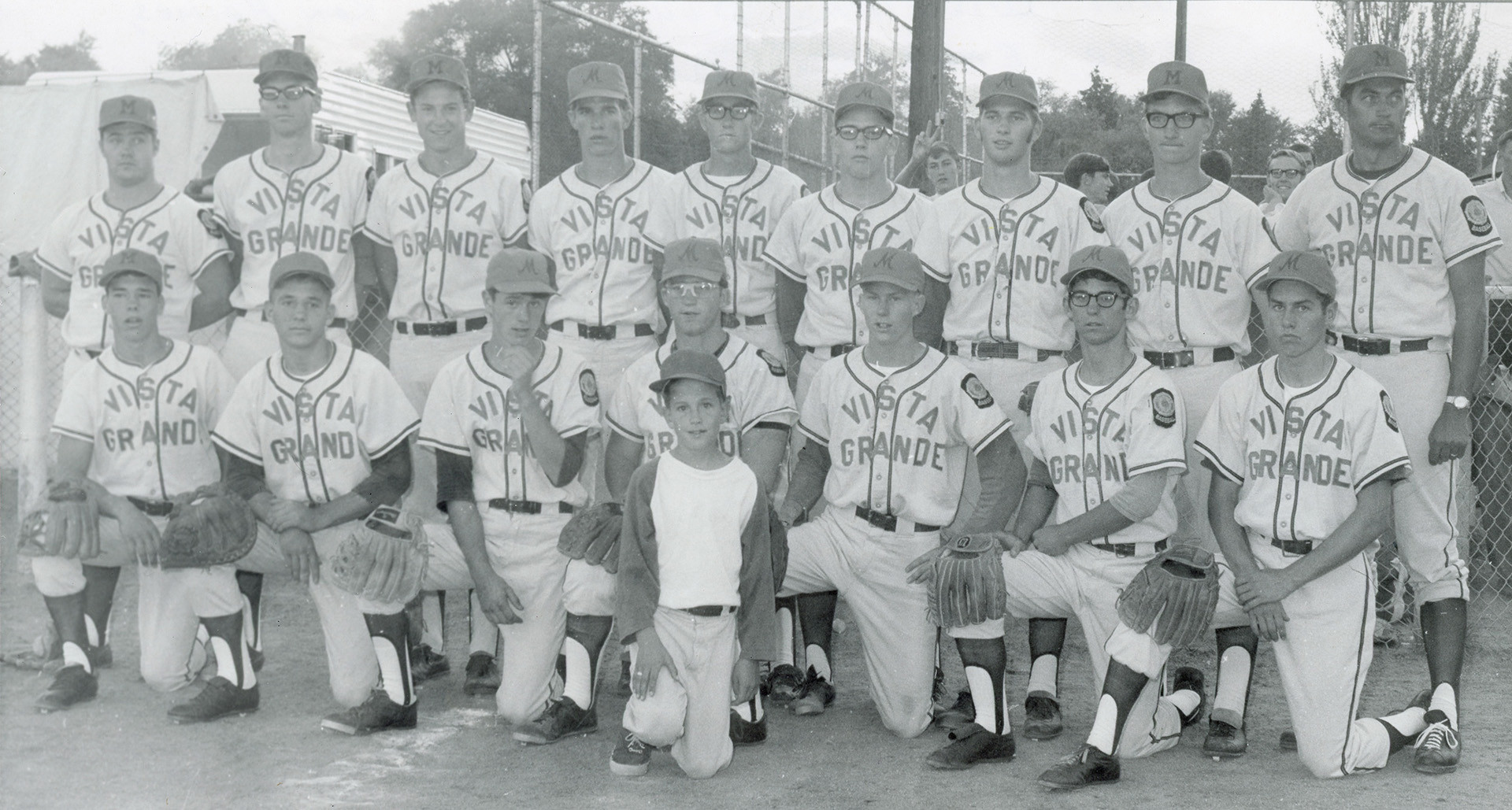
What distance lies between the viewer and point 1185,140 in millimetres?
4996

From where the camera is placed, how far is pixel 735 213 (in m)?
5.55

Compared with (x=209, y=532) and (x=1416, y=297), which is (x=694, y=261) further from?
(x=1416, y=297)

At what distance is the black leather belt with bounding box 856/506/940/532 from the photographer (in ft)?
15.6

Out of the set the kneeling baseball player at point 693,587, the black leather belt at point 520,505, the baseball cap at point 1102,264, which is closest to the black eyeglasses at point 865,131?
the baseball cap at point 1102,264

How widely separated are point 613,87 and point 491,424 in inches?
61.4

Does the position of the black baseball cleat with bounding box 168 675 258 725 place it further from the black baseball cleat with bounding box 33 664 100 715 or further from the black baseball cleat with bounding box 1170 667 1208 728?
the black baseball cleat with bounding box 1170 667 1208 728

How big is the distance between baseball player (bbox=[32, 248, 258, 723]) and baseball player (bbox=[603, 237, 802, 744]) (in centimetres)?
150

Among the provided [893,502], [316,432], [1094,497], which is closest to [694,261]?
[893,502]

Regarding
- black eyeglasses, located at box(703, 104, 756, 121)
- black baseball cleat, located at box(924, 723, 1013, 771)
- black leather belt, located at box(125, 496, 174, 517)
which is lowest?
black baseball cleat, located at box(924, 723, 1013, 771)

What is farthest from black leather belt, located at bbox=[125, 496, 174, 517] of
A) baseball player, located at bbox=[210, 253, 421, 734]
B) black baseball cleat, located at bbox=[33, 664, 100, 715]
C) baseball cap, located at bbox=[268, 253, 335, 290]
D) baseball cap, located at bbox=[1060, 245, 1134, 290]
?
baseball cap, located at bbox=[1060, 245, 1134, 290]

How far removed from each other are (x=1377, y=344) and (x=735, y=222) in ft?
8.12

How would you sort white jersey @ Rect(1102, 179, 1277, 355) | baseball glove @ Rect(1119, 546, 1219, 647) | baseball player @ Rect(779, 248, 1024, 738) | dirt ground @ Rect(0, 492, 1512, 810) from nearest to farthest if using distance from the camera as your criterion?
1. dirt ground @ Rect(0, 492, 1512, 810)
2. baseball glove @ Rect(1119, 546, 1219, 647)
3. baseball player @ Rect(779, 248, 1024, 738)
4. white jersey @ Rect(1102, 179, 1277, 355)

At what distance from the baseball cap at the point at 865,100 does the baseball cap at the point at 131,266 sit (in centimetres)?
263

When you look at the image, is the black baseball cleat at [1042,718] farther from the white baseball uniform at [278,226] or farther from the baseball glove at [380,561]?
the white baseball uniform at [278,226]
